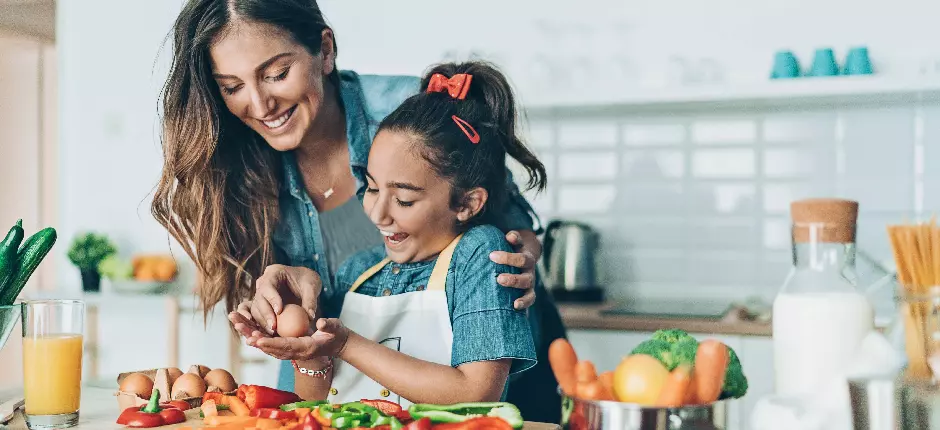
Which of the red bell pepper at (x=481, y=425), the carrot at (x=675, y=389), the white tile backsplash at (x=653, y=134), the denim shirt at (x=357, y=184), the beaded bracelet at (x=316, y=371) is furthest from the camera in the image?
the white tile backsplash at (x=653, y=134)

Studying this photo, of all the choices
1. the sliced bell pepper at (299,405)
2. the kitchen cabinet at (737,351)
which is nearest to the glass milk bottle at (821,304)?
the sliced bell pepper at (299,405)

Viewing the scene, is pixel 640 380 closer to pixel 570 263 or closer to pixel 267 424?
pixel 267 424

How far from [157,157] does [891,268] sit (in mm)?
2983

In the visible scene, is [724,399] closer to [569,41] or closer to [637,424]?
[637,424]

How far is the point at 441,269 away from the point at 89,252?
260 cm

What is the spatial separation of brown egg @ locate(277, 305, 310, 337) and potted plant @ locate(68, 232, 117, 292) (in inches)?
101

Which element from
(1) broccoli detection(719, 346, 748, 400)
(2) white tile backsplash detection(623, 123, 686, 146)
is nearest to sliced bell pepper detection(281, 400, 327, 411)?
(1) broccoli detection(719, 346, 748, 400)

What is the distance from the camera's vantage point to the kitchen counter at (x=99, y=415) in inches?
47.0

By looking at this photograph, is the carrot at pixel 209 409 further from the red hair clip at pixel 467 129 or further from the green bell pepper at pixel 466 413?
the red hair clip at pixel 467 129

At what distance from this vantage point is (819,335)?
955mm

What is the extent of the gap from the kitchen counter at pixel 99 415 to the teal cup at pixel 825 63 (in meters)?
1.99

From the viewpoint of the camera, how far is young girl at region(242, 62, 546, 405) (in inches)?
55.9

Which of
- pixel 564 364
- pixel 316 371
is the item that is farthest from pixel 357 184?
pixel 564 364

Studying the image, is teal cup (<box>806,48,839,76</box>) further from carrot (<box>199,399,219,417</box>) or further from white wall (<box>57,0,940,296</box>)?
carrot (<box>199,399,219,417</box>)
